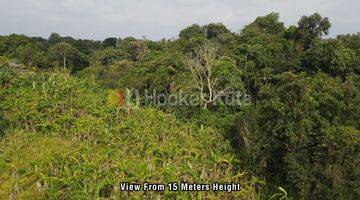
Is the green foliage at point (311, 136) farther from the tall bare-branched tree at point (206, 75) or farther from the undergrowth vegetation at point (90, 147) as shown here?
the tall bare-branched tree at point (206, 75)

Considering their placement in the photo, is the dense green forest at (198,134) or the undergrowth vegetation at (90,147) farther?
the dense green forest at (198,134)

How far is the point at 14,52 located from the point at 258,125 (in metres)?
48.6

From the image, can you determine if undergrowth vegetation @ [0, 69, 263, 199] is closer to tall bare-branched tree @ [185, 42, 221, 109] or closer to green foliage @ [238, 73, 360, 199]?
green foliage @ [238, 73, 360, 199]

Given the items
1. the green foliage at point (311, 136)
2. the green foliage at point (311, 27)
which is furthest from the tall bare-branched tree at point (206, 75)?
the green foliage at point (311, 136)

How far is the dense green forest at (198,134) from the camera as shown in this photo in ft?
47.0

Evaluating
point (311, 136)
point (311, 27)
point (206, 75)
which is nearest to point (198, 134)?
point (311, 136)

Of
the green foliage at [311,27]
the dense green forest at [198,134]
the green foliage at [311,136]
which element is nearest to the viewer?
the dense green forest at [198,134]

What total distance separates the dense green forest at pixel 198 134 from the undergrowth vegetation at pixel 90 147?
5 centimetres

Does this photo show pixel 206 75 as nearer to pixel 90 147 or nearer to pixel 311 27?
pixel 311 27

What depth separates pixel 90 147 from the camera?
17.5 metres

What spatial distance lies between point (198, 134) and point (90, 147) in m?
6.63

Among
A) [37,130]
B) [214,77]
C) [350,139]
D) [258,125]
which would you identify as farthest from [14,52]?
[350,139]

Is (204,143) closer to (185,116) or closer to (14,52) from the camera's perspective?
(185,116)

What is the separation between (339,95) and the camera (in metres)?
15.7
